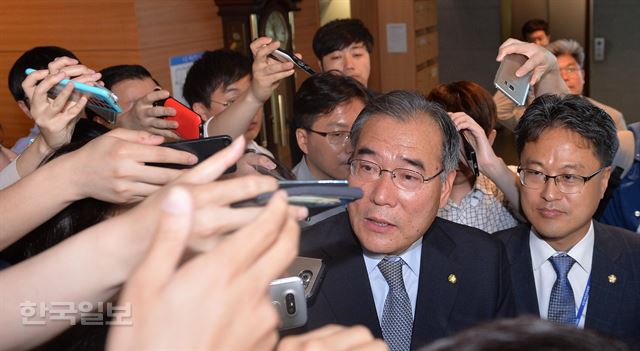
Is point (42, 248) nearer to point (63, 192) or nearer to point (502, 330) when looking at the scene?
point (63, 192)

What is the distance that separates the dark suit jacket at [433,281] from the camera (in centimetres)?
198

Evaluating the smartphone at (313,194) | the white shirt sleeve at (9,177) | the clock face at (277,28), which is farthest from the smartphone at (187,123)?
the clock face at (277,28)

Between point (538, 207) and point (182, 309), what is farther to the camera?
point (538, 207)

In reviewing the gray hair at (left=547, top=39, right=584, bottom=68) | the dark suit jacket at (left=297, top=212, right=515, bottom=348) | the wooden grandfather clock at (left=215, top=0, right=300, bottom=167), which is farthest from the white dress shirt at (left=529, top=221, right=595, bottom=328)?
the gray hair at (left=547, top=39, right=584, bottom=68)

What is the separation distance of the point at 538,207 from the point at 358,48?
7.11 ft

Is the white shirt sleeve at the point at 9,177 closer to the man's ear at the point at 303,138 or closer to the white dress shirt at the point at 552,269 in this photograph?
the man's ear at the point at 303,138

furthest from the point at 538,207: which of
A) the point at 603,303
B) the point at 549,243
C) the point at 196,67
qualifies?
the point at 196,67

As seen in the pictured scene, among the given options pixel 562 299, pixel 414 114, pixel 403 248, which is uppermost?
pixel 414 114

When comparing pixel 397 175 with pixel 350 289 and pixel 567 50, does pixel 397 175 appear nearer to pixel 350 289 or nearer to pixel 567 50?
pixel 350 289

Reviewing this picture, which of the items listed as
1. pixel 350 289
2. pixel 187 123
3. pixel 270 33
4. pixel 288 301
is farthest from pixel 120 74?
pixel 288 301

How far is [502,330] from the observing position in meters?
0.76

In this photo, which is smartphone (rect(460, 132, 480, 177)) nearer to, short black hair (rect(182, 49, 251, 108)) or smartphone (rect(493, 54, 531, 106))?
smartphone (rect(493, 54, 531, 106))

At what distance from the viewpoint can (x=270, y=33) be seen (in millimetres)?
4531

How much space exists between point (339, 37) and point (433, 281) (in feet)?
7.44
